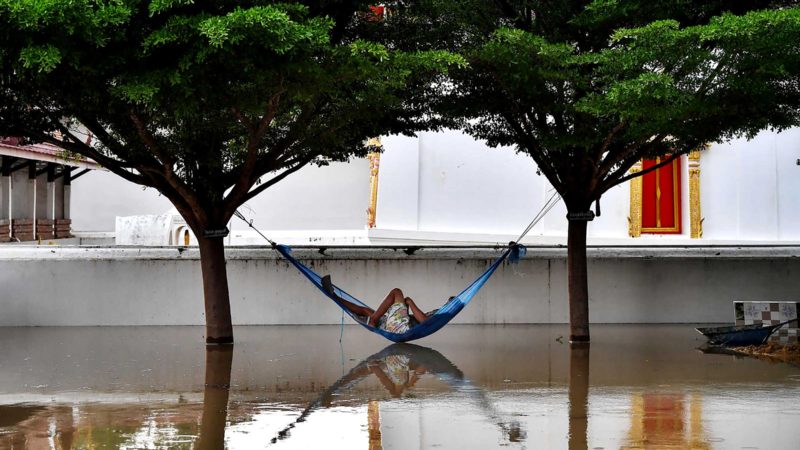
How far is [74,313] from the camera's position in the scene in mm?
16297

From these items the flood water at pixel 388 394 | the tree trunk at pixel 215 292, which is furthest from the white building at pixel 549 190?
the tree trunk at pixel 215 292

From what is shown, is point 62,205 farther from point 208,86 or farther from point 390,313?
point 208,86

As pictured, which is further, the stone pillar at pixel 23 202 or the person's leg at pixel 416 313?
the stone pillar at pixel 23 202

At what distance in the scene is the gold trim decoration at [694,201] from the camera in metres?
20.0

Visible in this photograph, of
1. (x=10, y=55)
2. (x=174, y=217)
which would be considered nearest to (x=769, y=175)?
(x=174, y=217)

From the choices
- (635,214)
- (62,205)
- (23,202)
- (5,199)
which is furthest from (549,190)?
(62,205)

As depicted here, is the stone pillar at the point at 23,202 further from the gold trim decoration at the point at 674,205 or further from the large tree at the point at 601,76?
the gold trim decoration at the point at 674,205

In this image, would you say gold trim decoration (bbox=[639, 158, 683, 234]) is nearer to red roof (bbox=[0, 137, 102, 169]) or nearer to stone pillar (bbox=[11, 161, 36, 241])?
red roof (bbox=[0, 137, 102, 169])

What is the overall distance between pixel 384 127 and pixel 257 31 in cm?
484

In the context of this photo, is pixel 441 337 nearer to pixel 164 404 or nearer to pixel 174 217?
pixel 164 404

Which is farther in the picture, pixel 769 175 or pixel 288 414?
pixel 769 175

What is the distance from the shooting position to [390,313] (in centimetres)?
1352

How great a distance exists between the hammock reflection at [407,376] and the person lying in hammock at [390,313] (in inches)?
12.9

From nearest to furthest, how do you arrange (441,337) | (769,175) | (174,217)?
1. (441,337)
2. (769,175)
3. (174,217)
